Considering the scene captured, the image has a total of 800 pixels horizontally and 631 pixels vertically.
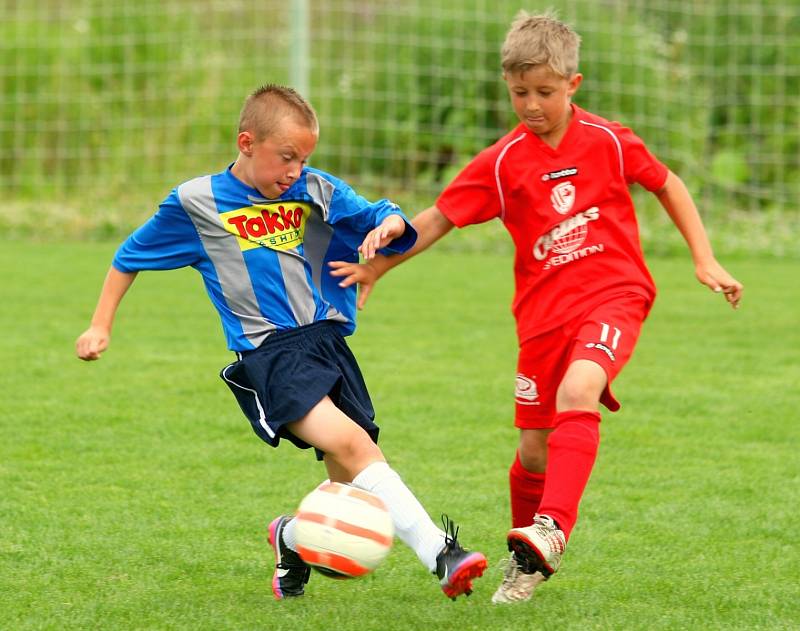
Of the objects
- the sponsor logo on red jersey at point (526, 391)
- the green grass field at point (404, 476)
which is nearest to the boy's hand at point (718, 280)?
the sponsor logo on red jersey at point (526, 391)

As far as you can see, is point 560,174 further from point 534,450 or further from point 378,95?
point 378,95

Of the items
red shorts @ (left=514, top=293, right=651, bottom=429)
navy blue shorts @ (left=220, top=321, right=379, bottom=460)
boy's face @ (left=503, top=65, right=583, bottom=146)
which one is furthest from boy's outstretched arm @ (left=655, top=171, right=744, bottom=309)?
navy blue shorts @ (left=220, top=321, right=379, bottom=460)

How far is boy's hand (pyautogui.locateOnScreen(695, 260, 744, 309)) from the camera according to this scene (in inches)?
154

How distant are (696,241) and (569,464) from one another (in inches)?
31.7

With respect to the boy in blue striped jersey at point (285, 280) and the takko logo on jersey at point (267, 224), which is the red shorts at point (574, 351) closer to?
the boy in blue striped jersey at point (285, 280)

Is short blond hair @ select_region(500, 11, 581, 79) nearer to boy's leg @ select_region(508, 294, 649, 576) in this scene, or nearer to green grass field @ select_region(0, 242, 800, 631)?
boy's leg @ select_region(508, 294, 649, 576)

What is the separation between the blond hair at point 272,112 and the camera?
373 cm

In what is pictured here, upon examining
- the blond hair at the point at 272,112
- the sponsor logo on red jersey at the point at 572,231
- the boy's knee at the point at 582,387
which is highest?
the blond hair at the point at 272,112

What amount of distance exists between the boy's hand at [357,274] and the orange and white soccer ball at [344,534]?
1.95ft

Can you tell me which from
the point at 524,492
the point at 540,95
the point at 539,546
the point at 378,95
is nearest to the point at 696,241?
the point at 540,95

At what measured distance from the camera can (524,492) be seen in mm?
4195

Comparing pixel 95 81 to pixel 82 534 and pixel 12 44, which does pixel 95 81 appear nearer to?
pixel 12 44

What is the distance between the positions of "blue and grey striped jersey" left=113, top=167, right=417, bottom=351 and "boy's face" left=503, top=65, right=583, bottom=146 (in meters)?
0.47

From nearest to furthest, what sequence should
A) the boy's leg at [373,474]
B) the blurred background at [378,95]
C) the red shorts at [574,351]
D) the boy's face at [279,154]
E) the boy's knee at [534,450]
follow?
the boy's leg at [373,474]
the boy's face at [279,154]
the red shorts at [574,351]
the boy's knee at [534,450]
the blurred background at [378,95]
